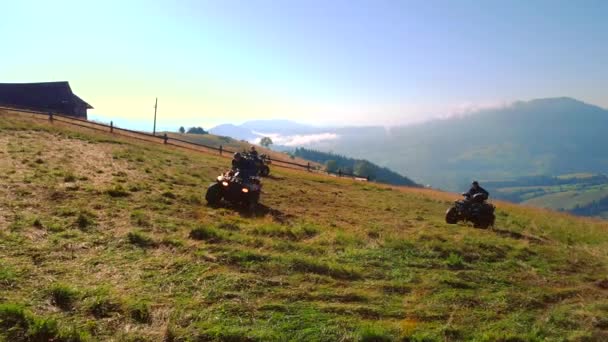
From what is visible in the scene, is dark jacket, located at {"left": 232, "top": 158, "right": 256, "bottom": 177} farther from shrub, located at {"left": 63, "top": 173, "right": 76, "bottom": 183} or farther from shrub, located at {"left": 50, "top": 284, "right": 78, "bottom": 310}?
shrub, located at {"left": 50, "top": 284, "right": 78, "bottom": 310}

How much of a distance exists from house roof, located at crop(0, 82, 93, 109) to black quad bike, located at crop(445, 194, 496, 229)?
166ft

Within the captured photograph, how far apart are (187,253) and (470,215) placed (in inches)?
488

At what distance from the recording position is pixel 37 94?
47.2 m

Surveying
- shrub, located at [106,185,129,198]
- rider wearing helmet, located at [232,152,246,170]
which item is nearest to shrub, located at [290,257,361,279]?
shrub, located at [106,185,129,198]

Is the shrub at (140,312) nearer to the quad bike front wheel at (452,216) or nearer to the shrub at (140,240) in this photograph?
the shrub at (140,240)

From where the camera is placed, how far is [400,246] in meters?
9.45

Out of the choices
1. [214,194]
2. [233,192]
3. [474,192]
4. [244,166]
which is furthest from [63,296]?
[474,192]

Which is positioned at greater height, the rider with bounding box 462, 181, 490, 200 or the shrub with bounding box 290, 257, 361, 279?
the rider with bounding box 462, 181, 490, 200

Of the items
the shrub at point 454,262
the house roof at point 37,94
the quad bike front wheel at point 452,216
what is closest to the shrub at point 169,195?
the shrub at point 454,262

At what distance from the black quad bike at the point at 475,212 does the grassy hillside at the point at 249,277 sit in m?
4.13

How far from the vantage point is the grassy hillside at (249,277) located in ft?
16.4

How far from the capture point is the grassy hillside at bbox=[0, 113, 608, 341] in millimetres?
4988

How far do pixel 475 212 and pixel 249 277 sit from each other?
477 inches

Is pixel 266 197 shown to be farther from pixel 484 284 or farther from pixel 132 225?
pixel 484 284
